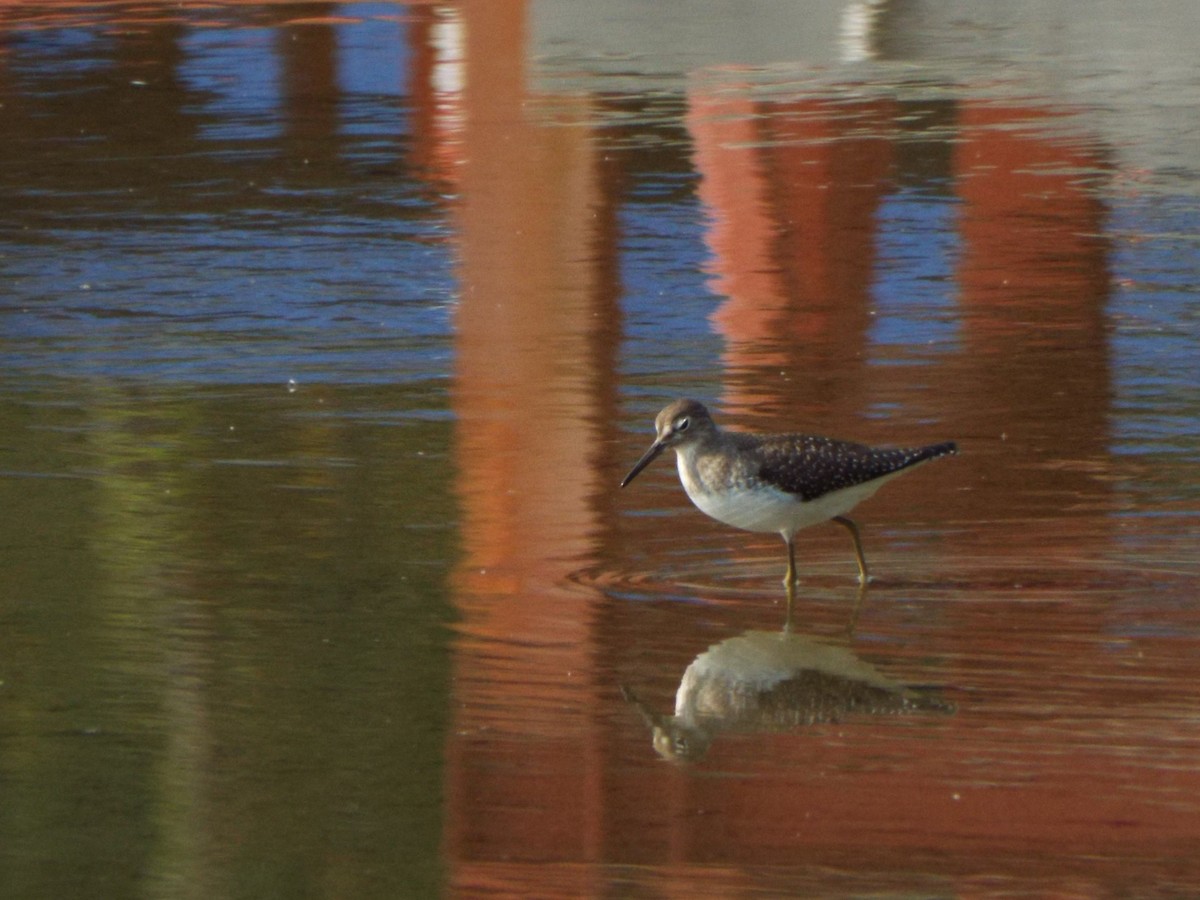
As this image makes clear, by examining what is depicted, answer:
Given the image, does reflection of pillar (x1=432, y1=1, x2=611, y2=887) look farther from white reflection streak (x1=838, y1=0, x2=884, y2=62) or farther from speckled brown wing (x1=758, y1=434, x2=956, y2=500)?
white reflection streak (x1=838, y1=0, x2=884, y2=62)

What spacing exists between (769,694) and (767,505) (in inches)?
44.2

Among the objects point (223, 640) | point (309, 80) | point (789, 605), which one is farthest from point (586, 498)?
point (309, 80)

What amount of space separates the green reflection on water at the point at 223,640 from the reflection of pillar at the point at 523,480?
0.36 feet

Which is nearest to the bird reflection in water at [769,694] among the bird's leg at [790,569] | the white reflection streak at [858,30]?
the bird's leg at [790,569]

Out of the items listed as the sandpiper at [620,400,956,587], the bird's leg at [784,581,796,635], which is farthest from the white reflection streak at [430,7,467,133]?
the bird's leg at [784,581,796,635]

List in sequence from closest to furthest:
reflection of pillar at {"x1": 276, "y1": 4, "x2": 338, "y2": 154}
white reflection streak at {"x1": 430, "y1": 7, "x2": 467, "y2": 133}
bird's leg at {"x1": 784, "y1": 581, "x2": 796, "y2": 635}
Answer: bird's leg at {"x1": 784, "y1": 581, "x2": 796, "y2": 635} → reflection of pillar at {"x1": 276, "y1": 4, "x2": 338, "y2": 154} → white reflection streak at {"x1": 430, "y1": 7, "x2": 467, "y2": 133}

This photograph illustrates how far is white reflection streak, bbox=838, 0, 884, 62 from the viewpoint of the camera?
21.4m

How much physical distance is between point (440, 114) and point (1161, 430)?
9418 mm

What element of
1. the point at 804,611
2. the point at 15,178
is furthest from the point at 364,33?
the point at 804,611

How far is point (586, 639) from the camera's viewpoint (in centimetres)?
732

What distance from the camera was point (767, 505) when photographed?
7855 millimetres

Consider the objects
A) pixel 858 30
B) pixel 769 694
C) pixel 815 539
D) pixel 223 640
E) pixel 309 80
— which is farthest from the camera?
pixel 858 30

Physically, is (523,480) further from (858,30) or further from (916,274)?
(858,30)

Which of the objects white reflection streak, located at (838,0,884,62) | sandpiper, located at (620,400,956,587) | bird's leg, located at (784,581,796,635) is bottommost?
white reflection streak, located at (838,0,884,62)
